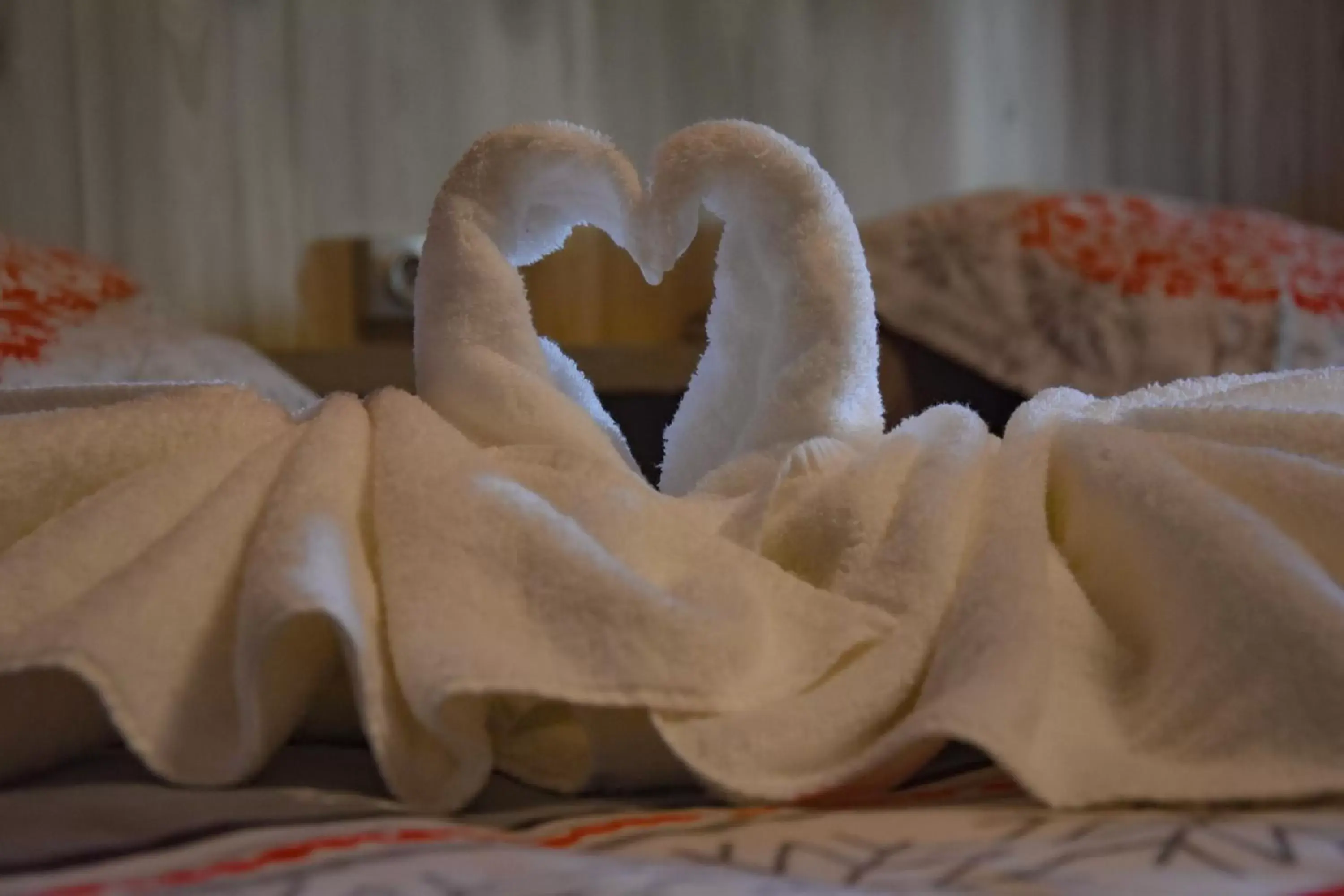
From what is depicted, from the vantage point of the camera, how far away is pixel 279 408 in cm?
56

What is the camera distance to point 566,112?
64.0 inches

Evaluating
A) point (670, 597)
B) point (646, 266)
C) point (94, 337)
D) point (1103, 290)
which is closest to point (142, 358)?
point (94, 337)

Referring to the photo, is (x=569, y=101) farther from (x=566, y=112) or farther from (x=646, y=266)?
(x=646, y=266)

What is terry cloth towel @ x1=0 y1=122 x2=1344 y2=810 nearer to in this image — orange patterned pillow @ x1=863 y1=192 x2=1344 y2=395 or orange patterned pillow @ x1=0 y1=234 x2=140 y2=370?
orange patterned pillow @ x1=0 y1=234 x2=140 y2=370

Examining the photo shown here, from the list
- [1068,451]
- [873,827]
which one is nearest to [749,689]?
[873,827]

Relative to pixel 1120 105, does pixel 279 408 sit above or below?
below

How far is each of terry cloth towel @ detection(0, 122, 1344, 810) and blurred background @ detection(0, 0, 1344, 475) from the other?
2.95 ft

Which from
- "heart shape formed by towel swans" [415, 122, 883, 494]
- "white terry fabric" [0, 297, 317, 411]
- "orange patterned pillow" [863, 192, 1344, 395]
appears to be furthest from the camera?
"orange patterned pillow" [863, 192, 1344, 395]

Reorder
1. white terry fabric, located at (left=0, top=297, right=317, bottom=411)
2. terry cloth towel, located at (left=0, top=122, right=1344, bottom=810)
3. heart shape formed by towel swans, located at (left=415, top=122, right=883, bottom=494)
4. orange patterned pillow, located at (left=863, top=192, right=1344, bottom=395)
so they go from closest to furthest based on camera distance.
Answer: terry cloth towel, located at (left=0, top=122, right=1344, bottom=810)
heart shape formed by towel swans, located at (left=415, top=122, right=883, bottom=494)
white terry fabric, located at (left=0, top=297, right=317, bottom=411)
orange patterned pillow, located at (left=863, top=192, right=1344, bottom=395)

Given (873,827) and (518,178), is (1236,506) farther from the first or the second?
(518,178)

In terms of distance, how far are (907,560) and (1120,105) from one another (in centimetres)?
171

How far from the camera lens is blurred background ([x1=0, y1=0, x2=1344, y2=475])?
1.40m

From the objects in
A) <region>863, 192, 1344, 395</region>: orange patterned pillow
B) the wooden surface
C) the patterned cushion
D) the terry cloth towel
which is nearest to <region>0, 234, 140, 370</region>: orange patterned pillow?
the patterned cushion

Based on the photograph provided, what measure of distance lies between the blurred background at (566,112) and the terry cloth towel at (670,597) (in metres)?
0.90
